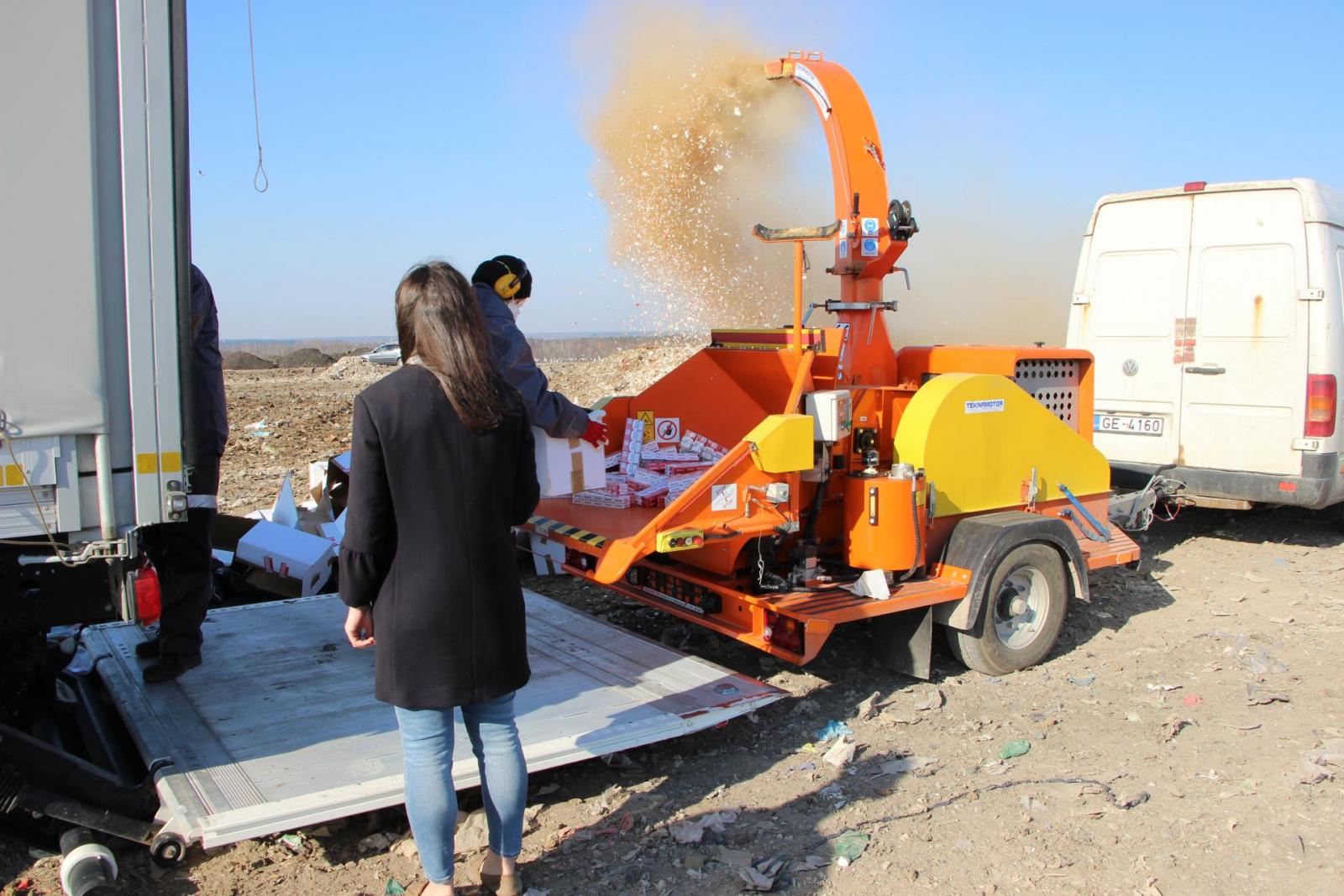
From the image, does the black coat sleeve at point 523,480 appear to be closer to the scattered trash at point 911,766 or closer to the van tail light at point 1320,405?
the scattered trash at point 911,766

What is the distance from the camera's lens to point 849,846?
11.9 ft

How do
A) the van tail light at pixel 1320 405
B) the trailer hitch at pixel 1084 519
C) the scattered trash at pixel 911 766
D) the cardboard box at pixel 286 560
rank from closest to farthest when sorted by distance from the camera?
1. the scattered trash at pixel 911 766
2. the trailer hitch at pixel 1084 519
3. the cardboard box at pixel 286 560
4. the van tail light at pixel 1320 405

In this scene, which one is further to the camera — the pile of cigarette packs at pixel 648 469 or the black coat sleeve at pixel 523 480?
the pile of cigarette packs at pixel 648 469

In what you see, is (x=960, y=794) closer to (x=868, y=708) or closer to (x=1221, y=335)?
(x=868, y=708)

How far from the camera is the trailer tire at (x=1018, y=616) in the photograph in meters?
5.23

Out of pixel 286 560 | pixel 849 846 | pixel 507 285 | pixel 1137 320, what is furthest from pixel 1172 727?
→ pixel 286 560

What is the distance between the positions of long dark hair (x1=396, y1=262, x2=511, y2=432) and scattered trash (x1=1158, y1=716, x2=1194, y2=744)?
3.54 metres

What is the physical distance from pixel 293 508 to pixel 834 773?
175 inches

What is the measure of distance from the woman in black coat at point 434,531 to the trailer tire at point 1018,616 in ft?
10.1

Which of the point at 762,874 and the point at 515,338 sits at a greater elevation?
the point at 515,338

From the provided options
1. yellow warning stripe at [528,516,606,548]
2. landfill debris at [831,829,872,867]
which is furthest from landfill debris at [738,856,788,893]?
yellow warning stripe at [528,516,606,548]

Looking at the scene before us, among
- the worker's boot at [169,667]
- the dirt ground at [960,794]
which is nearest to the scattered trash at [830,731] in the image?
the dirt ground at [960,794]

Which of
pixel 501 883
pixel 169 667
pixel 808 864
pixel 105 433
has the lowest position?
pixel 808 864

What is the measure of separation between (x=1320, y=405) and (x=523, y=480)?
6.74 m
